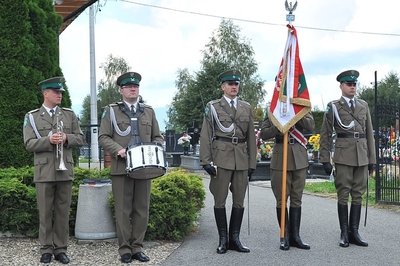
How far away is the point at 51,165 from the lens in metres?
5.92

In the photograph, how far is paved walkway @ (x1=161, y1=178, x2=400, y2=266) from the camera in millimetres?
6016

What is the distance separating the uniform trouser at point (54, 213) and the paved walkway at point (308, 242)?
1167 millimetres

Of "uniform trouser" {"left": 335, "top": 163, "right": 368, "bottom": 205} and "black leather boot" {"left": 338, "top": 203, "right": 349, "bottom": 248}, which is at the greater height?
"uniform trouser" {"left": 335, "top": 163, "right": 368, "bottom": 205}

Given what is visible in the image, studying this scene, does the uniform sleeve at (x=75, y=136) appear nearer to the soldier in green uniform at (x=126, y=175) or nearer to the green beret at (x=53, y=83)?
the soldier in green uniform at (x=126, y=175)

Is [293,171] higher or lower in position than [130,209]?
higher

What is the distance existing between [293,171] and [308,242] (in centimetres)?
99

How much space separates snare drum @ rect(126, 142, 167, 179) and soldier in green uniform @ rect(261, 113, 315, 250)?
5.48 feet

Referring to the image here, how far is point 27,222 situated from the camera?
22.6 ft

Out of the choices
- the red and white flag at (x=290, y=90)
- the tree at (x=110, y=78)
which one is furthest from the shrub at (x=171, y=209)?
the tree at (x=110, y=78)

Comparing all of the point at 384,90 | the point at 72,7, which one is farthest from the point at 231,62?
the point at 72,7

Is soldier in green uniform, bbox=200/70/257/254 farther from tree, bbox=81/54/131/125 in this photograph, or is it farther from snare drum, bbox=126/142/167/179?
tree, bbox=81/54/131/125

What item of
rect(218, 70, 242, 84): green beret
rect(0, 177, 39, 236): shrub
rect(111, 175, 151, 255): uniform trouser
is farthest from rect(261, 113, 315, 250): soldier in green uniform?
rect(0, 177, 39, 236): shrub

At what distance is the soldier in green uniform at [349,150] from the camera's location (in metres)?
6.72

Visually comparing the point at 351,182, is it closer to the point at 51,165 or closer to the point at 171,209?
the point at 171,209
